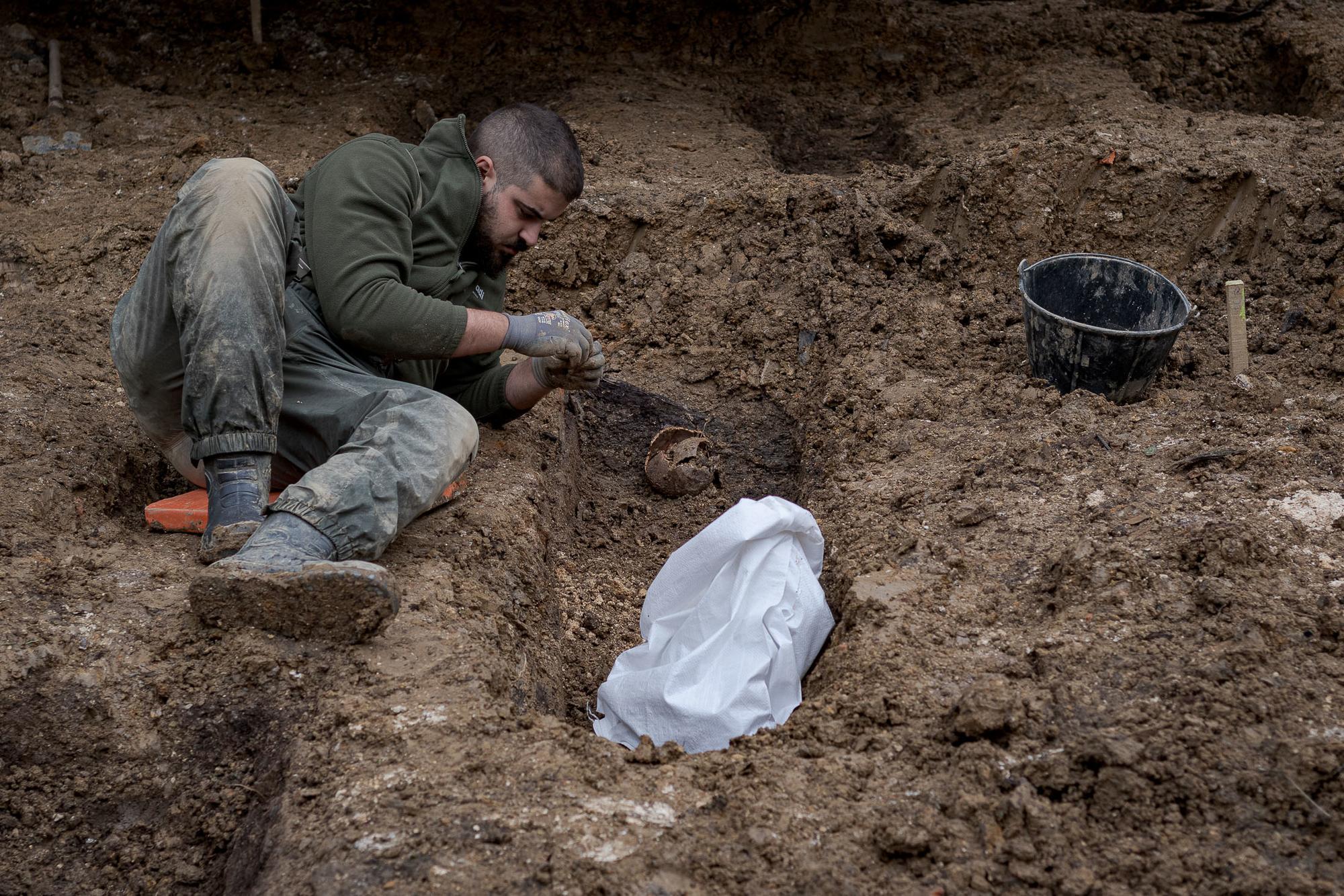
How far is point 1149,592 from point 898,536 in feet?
2.22

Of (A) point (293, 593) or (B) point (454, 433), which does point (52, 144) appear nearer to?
(B) point (454, 433)

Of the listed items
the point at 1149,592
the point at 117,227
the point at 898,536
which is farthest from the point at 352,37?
the point at 1149,592

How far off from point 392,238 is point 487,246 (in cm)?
37

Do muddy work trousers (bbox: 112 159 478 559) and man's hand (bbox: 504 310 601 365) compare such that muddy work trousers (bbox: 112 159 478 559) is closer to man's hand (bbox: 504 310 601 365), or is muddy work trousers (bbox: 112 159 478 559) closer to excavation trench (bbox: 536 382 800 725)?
man's hand (bbox: 504 310 601 365)

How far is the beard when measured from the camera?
2.90 metres

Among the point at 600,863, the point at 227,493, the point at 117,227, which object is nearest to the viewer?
the point at 600,863

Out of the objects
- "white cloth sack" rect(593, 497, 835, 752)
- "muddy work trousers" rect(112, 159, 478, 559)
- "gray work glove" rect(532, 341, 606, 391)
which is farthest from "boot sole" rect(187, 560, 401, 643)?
"gray work glove" rect(532, 341, 606, 391)

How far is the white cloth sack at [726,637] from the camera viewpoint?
2.35m

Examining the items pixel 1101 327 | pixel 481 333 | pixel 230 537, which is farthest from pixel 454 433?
pixel 1101 327

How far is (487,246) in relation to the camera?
9.80 feet

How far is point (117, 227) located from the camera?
13.8 ft

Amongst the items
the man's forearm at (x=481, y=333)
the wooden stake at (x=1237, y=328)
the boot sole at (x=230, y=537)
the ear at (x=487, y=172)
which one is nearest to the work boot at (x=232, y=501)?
the boot sole at (x=230, y=537)

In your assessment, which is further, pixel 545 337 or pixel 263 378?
pixel 545 337

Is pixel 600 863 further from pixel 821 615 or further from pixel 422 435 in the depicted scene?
pixel 422 435
